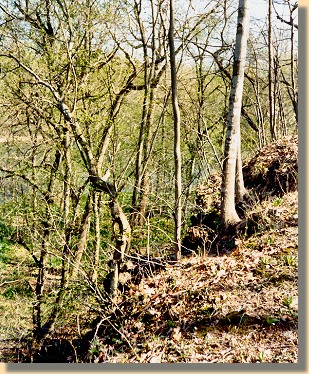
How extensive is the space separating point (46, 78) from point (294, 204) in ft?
14.7

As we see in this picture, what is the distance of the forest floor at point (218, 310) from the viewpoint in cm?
391

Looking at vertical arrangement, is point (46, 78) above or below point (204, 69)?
below

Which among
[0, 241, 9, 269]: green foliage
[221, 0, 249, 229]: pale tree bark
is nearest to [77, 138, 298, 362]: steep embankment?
[221, 0, 249, 229]: pale tree bark

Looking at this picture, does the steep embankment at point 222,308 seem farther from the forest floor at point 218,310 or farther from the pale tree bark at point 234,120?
the pale tree bark at point 234,120

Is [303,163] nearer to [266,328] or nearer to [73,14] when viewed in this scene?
[266,328]

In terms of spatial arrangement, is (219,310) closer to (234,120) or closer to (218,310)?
(218,310)

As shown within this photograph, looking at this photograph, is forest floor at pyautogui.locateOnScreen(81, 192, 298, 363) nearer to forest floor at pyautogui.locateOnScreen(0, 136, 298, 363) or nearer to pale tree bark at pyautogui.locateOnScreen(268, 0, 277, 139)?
forest floor at pyautogui.locateOnScreen(0, 136, 298, 363)

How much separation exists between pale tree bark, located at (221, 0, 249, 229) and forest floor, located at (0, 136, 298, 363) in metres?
0.39

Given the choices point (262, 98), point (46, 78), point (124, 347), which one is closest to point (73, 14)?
point (46, 78)

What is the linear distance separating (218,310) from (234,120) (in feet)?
8.55

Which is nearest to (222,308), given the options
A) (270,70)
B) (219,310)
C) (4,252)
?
(219,310)

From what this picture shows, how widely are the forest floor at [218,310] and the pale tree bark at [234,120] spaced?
387 mm

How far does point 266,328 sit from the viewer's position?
3.97 m

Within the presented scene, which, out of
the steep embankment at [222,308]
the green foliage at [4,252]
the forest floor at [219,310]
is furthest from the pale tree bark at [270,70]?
the green foliage at [4,252]
